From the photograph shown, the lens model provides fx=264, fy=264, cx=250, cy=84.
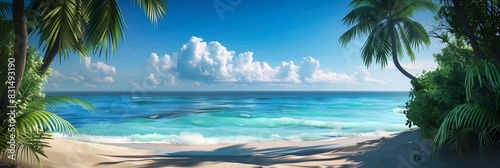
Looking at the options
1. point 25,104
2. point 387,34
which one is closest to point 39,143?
point 25,104

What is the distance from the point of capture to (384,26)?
14.1 metres

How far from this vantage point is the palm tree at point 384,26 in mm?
13164

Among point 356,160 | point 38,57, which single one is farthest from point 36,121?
point 356,160

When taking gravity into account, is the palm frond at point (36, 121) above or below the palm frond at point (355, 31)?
below

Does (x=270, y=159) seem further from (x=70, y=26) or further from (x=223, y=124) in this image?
(x=223, y=124)

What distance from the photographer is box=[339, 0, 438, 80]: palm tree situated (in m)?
13.2

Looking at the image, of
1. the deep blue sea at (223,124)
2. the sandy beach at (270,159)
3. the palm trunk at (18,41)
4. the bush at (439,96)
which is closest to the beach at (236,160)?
the sandy beach at (270,159)

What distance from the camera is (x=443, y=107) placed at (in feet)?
15.2

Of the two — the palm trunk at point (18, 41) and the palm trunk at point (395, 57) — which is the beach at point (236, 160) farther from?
the palm trunk at point (395, 57)

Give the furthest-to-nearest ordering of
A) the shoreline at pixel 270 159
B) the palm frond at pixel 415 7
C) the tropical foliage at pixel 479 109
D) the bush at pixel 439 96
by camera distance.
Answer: the palm frond at pixel 415 7
the shoreline at pixel 270 159
the bush at pixel 439 96
the tropical foliage at pixel 479 109

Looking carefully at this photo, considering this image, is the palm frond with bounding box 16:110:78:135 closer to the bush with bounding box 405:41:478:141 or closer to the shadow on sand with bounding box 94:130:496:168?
the shadow on sand with bounding box 94:130:496:168

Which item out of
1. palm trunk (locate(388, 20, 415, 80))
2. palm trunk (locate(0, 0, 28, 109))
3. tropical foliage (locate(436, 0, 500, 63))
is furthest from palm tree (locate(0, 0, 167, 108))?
palm trunk (locate(388, 20, 415, 80))

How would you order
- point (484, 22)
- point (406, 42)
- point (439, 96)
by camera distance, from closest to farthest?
point (439, 96) → point (484, 22) → point (406, 42)

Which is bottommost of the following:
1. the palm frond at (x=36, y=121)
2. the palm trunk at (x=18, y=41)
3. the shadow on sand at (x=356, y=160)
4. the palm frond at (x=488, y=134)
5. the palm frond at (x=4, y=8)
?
the shadow on sand at (x=356, y=160)
